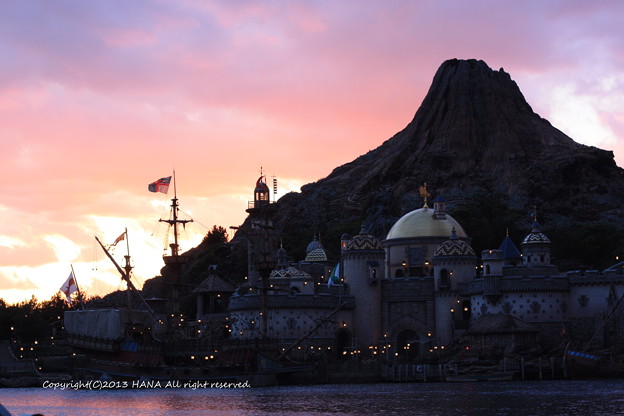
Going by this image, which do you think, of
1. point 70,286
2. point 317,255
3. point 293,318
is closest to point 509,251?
point 293,318

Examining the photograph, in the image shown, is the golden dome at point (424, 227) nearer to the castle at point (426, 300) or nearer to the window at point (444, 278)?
the castle at point (426, 300)

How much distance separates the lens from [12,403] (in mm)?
97000

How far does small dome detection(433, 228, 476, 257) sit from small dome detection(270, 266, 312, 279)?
1634cm

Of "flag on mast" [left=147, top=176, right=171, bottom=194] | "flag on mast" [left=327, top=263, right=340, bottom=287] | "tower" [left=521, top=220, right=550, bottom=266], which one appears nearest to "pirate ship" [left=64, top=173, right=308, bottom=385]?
"flag on mast" [left=147, top=176, right=171, bottom=194]

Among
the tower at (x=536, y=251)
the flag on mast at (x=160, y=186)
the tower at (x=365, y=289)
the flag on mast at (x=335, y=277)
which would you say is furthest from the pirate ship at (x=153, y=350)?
the tower at (x=536, y=251)

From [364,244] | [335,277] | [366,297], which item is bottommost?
[366,297]

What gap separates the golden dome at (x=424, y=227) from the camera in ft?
479

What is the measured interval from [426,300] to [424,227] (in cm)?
1359

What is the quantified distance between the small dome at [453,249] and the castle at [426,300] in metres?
0.12

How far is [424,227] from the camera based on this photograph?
481 ft

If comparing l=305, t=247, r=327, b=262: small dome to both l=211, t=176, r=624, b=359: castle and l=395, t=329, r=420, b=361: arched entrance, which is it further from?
l=395, t=329, r=420, b=361: arched entrance

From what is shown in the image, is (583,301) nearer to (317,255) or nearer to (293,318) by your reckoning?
(293,318)

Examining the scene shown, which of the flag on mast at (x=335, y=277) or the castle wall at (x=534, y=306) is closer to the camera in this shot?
the castle wall at (x=534, y=306)

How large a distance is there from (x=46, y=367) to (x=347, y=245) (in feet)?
141
